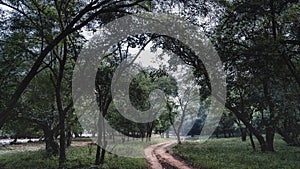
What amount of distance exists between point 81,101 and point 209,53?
875cm

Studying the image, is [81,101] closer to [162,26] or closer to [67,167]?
[67,167]

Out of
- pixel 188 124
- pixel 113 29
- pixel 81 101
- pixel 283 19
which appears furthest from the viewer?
pixel 188 124

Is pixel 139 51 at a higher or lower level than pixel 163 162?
higher

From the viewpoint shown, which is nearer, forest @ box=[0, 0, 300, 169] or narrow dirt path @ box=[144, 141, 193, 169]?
forest @ box=[0, 0, 300, 169]

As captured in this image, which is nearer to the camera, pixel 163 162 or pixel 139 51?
pixel 139 51

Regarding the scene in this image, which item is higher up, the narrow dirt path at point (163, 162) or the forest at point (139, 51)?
the forest at point (139, 51)

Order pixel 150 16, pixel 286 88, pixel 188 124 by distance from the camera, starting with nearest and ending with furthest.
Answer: pixel 150 16 → pixel 286 88 → pixel 188 124

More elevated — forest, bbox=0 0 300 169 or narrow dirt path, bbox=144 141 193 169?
forest, bbox=0 0 300 169

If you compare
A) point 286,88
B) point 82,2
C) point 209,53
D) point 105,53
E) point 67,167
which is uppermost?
point 82,2

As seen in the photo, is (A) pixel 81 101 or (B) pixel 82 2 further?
(A) pixel 81 101

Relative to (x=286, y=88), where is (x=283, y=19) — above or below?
above

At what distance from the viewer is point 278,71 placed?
7535 mm

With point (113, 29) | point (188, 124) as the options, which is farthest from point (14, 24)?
point (188, 124)

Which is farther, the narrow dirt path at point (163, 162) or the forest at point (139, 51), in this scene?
the narrow dirt path at point (163, 162)
